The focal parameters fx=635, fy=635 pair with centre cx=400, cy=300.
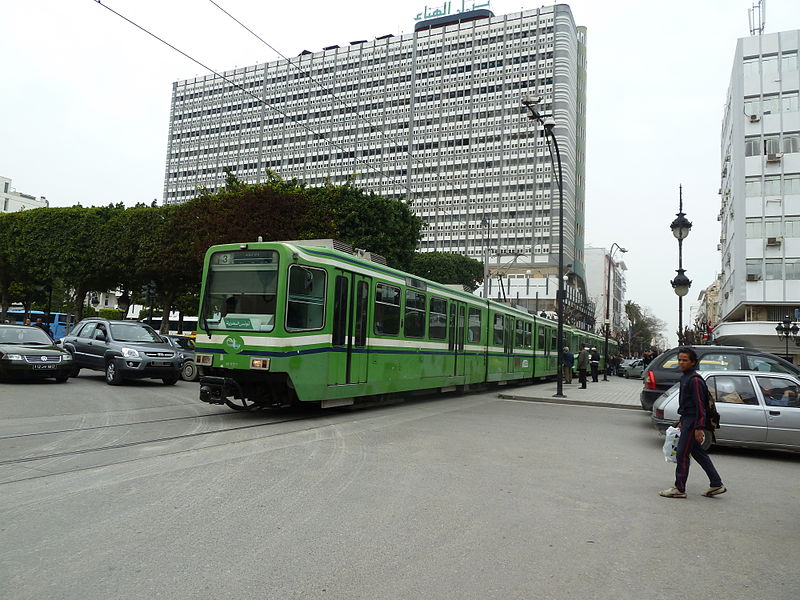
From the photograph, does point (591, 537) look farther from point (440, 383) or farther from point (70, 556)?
point (440, 383)

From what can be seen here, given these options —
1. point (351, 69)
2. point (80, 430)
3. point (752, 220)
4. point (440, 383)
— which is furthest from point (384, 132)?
point (80, 430)

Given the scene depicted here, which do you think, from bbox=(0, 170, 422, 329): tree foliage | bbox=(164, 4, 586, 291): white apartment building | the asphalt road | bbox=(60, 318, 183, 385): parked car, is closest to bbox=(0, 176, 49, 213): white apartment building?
bbox=(164, 4, 586, 291): white apartment building

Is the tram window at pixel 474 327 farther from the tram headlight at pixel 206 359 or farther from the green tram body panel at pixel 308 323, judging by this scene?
the tram headlight at pixel 206 359

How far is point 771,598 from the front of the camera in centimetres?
392

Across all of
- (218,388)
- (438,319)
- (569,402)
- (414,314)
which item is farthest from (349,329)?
(569,402)

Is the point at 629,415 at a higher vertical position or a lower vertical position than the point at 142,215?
lower

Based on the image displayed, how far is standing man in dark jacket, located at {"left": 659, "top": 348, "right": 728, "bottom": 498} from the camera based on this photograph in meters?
6.56

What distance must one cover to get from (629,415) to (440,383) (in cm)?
482

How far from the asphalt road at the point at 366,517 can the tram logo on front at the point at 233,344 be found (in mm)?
A: 1269

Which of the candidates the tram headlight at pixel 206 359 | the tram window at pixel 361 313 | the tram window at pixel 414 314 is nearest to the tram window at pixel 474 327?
the tram window at pixel 414 314

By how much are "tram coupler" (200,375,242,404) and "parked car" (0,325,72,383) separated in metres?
7.13

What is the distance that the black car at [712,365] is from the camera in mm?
12391

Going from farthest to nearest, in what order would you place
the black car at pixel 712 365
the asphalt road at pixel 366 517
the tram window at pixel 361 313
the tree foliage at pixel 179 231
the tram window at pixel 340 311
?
1. the tree foliage at pixel 179 231
2. the tram window at pixel 361 313
3. the black car at pixel 712 365
4. the tram window at pixel 340 311
5. the asphalt road at pixel 366 517

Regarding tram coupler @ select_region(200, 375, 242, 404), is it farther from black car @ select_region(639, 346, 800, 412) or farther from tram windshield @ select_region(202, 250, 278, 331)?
black car @ select_region(639, 346, 800, 412)
